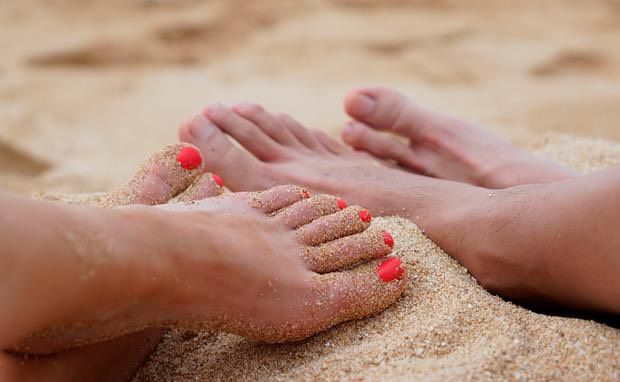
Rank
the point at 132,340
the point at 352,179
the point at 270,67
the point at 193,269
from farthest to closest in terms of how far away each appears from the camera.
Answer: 1. the point at 270,67
2. the point at 352,179
3. the point at 132,340
4. the point at 193,269

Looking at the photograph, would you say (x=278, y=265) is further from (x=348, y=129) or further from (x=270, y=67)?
(x=270, y=67)

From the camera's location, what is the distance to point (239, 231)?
4.23 ft

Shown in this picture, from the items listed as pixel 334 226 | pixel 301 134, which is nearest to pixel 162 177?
pixel 334 226

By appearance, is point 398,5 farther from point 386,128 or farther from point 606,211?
point 606,211

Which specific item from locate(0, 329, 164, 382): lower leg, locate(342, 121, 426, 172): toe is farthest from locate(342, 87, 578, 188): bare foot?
locate(0, 329, 164, 382): lower leg

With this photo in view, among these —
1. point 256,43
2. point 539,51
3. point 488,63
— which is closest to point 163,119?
point 256,43

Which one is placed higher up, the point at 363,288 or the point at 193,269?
the point at 193,269

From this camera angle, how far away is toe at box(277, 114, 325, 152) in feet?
6.62

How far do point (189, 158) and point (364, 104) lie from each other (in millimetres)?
662

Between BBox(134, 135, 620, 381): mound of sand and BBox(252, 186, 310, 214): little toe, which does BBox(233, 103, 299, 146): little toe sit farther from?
BBox(134, 135, 620, 381): mound of sand

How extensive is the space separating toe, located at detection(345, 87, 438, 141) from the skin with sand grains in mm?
617

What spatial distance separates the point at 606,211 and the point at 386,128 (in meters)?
0.94

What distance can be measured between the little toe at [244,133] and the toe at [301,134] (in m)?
0.10

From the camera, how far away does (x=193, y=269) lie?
3.74 feet
